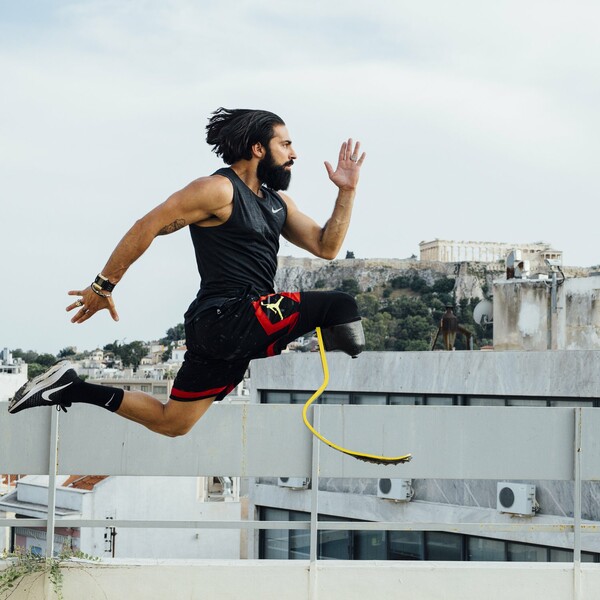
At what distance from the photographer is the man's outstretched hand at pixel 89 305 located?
3543 mm

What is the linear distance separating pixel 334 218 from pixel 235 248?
1.44ft

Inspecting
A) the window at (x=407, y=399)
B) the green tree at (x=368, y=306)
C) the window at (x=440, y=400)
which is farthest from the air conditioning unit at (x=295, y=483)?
the green tree at (x=368, y=306)

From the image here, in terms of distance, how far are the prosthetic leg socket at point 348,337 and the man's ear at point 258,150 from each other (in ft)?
2.11

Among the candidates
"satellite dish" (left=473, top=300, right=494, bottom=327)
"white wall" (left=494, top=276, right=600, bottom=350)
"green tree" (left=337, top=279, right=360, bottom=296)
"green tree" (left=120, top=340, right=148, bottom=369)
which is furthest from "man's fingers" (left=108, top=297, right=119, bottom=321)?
"green tree" (left=337, top=279, right=360, bottom=296)

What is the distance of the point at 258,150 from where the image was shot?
144 inches

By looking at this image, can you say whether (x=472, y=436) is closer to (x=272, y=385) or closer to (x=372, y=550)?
(x=372, y=550)

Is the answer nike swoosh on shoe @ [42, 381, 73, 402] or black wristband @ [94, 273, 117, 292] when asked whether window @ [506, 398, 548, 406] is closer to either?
nike swoosh on shoe @ [42, 381, 73, 402]

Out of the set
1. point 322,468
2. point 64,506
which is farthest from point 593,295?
point 322,468

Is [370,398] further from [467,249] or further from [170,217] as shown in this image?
[467,249]

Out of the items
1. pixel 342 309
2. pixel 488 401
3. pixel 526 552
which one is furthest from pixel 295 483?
pixel 342 309

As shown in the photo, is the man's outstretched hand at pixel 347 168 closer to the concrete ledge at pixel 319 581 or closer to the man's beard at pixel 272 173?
the man's beard at pixel 272 173

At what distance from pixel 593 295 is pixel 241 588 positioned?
1903 cm

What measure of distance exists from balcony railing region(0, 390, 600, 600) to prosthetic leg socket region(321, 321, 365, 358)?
2030 mm

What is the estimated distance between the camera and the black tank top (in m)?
3.58
